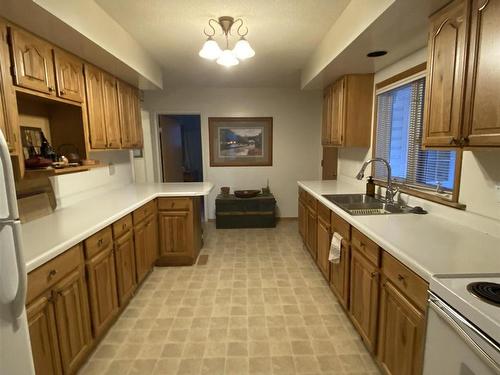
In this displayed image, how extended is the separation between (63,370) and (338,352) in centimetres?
171

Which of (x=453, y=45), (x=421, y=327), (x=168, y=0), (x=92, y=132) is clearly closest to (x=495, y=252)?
(x=421, y=327)

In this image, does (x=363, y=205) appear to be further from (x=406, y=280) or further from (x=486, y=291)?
(x=486, y=291)

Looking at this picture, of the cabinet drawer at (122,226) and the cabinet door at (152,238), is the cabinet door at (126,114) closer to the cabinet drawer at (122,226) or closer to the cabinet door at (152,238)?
the cabinet door at (152,238)

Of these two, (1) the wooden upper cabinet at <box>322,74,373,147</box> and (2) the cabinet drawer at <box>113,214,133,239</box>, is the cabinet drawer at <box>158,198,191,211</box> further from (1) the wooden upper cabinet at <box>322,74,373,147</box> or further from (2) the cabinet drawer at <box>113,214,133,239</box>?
(1) the wooden upper cabinet at <box>322,74,373,147</box>

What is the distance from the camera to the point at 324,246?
8.93 ft

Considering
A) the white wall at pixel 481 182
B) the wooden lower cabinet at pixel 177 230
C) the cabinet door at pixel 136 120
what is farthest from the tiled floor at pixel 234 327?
the cabinet door at pixel 136 120

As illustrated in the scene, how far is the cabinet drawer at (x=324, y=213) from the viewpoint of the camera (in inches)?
102

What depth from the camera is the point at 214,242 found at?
13.5 ft

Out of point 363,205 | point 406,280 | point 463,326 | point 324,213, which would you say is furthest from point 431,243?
point 324,213

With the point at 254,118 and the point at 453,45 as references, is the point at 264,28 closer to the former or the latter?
the point at 453,45

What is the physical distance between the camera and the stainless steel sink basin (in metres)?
2.21

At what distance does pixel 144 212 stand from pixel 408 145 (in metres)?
2.63

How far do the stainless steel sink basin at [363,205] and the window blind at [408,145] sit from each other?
27 centimetres

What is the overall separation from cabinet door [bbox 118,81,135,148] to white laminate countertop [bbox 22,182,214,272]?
610mm
